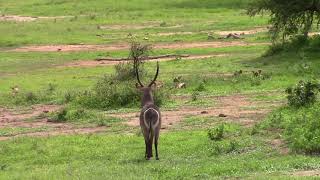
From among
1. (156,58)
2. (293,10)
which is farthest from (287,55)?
(156,58)

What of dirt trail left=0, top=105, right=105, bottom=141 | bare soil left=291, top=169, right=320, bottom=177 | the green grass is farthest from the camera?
dirt trail left=0, top=105, right=105, bottom=141

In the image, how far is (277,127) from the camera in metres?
14.6

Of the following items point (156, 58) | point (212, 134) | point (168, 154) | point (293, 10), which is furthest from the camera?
point (156, 58)

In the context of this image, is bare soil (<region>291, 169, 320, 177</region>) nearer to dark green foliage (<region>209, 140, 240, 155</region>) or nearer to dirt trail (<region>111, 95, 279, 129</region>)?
dark green foliage (<region>209, 140, 240, 155</region>)

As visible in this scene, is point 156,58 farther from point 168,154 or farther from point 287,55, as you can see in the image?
point 168,154

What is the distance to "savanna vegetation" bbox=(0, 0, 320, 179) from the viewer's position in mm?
11844

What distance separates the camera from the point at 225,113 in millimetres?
17141

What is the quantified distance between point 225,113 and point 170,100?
2679 mm

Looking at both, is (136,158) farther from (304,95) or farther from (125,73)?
(125,73)

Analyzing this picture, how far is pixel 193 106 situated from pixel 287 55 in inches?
375

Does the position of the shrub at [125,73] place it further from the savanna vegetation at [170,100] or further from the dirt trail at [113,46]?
the dirt trail at [113,46]

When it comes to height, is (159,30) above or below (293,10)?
below

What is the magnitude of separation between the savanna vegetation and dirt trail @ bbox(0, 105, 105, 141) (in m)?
0.03

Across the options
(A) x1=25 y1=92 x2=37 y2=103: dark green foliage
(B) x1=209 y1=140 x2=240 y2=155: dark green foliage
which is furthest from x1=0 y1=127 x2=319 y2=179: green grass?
(A) x1=25 y1=92 x2=37 y2=103: dark green foliage
